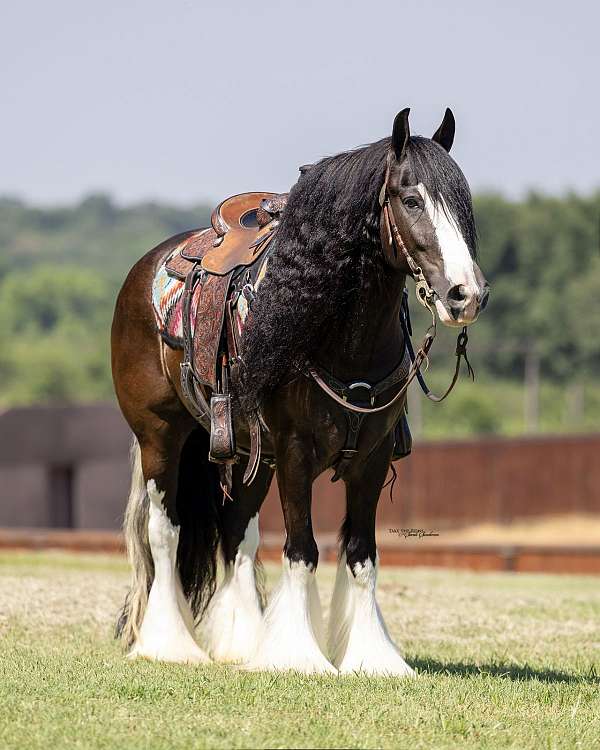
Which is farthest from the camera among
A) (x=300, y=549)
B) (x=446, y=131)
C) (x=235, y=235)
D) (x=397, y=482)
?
(x=397, y=482)

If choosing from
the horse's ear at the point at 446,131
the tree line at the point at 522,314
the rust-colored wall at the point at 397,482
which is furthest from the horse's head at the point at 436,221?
the tree line at the point at 522,314

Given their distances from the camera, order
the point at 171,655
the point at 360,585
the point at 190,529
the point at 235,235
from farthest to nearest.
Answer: the point at 190,529, the point at 235,235, the point at 171,655, the point at 360,585

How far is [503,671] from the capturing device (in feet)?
21.9

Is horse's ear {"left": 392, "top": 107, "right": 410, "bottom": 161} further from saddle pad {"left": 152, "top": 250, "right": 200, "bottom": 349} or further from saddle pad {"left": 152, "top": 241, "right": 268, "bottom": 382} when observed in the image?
saddle pad {"left": 152, "top": 250, "right": 200, "bottom": 349}

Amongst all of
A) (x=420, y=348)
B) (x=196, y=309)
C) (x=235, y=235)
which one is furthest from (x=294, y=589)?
(x=235, y=235)

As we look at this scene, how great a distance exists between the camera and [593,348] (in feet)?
211

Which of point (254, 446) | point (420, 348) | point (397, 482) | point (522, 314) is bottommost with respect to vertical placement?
point (397, 482)

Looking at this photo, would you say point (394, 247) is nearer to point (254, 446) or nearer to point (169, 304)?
point (254, 446)

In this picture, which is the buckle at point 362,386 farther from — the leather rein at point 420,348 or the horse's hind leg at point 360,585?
the horse's hind leg at point 360,585

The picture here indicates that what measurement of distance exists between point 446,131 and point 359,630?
2.33 m

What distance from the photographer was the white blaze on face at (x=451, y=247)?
5359 mm

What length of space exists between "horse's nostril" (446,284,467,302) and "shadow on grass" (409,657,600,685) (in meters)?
1.91

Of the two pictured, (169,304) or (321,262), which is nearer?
(321,262)

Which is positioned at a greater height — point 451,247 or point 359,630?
point 451,247
